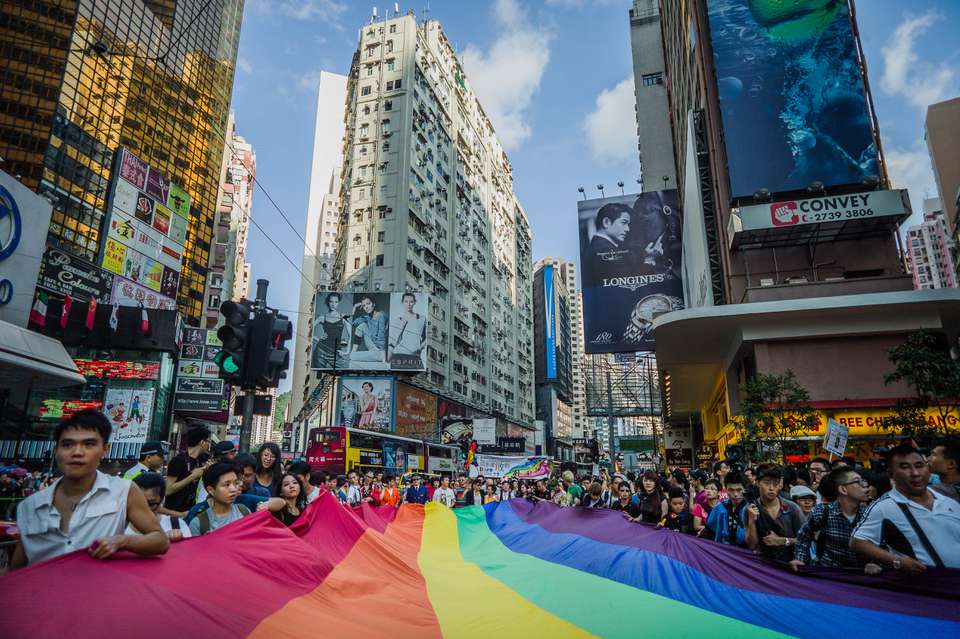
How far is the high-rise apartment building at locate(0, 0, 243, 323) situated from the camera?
48.0 meters

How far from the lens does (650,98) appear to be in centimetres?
5316

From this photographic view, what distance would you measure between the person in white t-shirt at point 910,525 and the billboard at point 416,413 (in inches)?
1917

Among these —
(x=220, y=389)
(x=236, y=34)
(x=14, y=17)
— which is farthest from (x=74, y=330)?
(x=236, y=34)

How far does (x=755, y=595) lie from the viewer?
484 centimetres

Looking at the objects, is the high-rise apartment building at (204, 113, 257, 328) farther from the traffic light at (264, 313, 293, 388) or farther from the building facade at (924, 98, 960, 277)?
the building facade at (924, 98, 960, 277)

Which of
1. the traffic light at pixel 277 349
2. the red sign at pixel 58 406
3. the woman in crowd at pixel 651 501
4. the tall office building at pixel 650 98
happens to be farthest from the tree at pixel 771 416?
the red sign at pixel 58 406

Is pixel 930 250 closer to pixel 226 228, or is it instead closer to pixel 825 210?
pixel 825 210

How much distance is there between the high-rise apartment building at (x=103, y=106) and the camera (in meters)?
48.0

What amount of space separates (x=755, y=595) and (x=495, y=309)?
82.0m

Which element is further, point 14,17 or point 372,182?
point 372,182

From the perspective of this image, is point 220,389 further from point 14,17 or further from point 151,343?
point 14,17

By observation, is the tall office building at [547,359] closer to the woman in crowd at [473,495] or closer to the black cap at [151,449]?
the woman in crowd at [473,495]

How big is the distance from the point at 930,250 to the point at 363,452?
129 m

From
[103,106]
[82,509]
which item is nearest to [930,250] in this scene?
[103,106]
